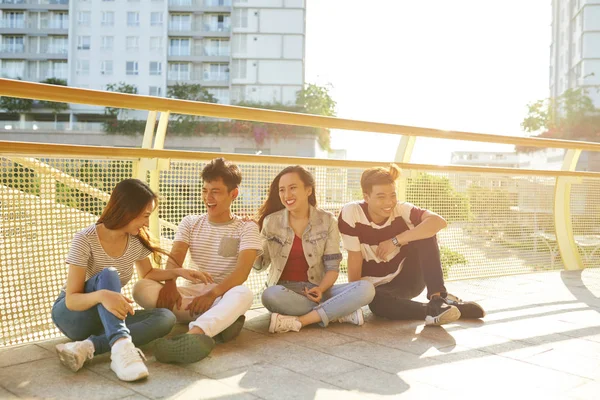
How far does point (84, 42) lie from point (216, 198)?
182ft

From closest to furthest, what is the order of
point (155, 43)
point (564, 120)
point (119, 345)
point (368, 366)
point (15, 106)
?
point (119, 345) < point (368, 366) < point (564, 120) < point (15, 106) < point (155, 43)

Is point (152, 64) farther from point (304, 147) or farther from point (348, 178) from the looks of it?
point (348, 178)

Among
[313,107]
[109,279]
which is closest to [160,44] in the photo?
[313,107]

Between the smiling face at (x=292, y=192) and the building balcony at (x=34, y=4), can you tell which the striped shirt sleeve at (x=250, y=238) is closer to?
the smiling face at (x=292, y=192)

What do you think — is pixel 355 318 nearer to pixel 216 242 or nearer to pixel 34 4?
pixel 216 242

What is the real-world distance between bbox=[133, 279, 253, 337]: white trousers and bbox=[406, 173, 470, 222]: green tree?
200 centimetres

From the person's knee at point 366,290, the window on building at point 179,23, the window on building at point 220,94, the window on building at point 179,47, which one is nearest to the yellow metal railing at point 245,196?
the person's knee at point 366,290

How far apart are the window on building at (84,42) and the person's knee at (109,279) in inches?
2183

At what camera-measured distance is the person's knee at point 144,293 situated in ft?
10.9

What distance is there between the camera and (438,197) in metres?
5.07

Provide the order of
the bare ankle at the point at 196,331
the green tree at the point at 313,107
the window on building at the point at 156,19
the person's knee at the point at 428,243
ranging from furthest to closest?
the window on building at the point at 156,19, the green tree at the point at 313,107, the person's knee at the point at 428,243, the bare ankle at the point at 196,331

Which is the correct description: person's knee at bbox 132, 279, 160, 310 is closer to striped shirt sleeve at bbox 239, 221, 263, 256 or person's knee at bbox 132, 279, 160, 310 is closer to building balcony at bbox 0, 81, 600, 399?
building balcony at bbox 0, 81, 600, 399

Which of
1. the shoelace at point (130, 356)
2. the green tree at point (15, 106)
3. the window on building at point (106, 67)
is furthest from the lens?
the window on building at point (106, 67)

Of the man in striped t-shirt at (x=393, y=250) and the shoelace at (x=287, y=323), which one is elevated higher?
the man in striped t-shirt at (x=393, y=250)
